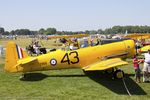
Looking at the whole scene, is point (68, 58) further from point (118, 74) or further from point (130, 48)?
point (130, 48)

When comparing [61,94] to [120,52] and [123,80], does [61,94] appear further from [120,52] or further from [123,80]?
[120,52]

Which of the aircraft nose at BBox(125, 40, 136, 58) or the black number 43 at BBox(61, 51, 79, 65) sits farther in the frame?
the aircraft nose at BBox(125, 40, 136, 58)

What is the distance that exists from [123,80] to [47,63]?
331cm

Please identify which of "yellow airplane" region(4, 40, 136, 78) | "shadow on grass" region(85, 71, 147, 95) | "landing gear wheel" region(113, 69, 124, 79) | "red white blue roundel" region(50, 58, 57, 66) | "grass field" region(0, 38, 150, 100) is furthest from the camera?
"red white blue roundel" region(50, 58, 57, 66)

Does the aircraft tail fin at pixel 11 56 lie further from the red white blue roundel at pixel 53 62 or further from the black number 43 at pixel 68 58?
the black number 43 at pixel 68 58

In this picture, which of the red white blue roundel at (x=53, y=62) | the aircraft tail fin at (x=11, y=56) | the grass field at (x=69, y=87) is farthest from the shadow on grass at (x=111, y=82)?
the aircraft tail fin at (x=11, y=56)

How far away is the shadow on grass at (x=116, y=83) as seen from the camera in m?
10.1

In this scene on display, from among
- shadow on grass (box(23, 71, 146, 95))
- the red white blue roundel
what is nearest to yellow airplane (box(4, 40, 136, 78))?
the red white blue roundel

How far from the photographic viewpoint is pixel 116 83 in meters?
11.7

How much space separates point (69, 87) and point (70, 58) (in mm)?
2350

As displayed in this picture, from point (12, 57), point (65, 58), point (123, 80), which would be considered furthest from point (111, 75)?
point (12, 57)

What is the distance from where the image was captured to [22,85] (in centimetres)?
1132

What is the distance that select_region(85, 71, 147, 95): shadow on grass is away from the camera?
10125 mm

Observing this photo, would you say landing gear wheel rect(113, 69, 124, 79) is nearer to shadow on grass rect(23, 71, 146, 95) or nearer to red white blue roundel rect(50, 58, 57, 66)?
shadow on grass rect(23, 71, 146, 95)
